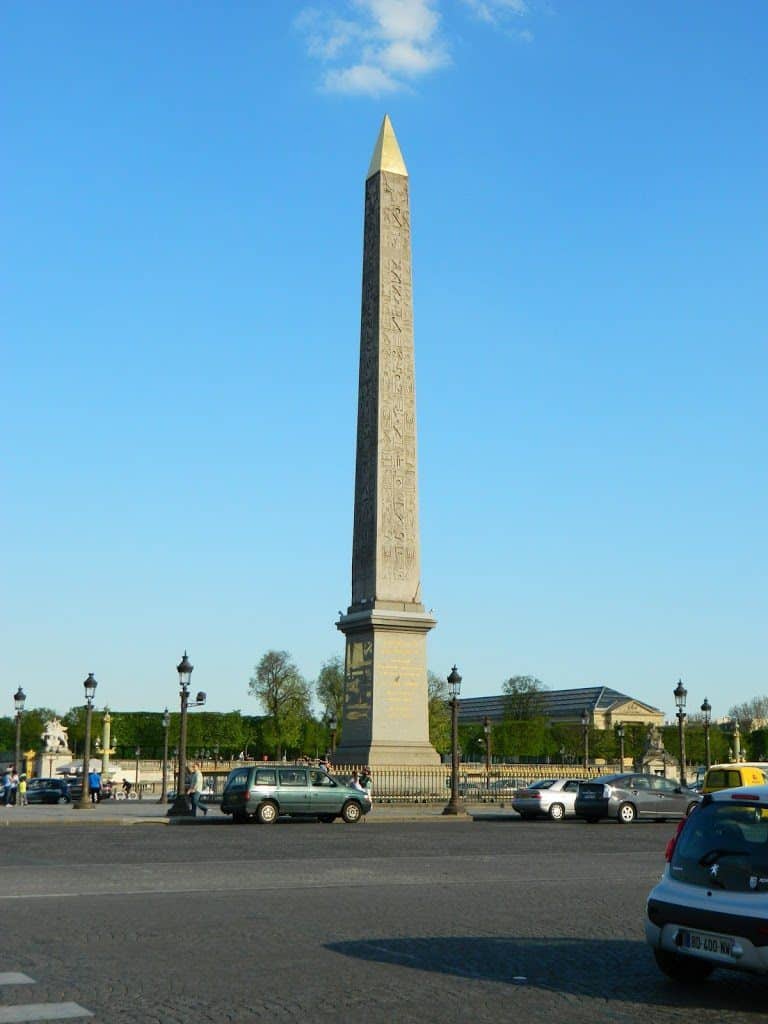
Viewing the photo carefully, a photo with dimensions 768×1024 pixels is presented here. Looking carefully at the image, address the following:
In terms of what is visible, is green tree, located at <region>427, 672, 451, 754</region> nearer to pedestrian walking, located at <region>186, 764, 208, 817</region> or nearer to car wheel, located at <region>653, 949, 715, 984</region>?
pedestrian walking, located at <region>186, 764, 208, 817</region>

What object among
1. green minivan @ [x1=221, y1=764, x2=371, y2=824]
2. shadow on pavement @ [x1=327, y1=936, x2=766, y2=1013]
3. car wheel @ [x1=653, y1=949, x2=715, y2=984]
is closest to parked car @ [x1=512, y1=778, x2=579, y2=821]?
green minivan @ [x1=221, y1=764, x2=371, y2=824]

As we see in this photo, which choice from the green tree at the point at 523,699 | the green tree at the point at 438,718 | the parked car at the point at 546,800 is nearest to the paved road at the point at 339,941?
the parked car at the point at 546,800

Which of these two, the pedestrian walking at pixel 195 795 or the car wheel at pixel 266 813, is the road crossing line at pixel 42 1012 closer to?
the car wheel at pixel 266 813

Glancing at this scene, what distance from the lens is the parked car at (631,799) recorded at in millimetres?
35781

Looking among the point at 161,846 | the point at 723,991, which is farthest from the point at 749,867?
the point at 161,846

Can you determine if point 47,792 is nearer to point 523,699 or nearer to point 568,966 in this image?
point 568,966

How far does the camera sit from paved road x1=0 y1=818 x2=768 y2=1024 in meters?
7.95

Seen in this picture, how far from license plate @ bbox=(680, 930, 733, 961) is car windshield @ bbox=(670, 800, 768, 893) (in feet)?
1.01

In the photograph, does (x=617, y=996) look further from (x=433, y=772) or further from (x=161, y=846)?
(x=433, y=772)

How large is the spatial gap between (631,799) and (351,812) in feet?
27.2

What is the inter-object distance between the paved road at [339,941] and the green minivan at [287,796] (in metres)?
11.5

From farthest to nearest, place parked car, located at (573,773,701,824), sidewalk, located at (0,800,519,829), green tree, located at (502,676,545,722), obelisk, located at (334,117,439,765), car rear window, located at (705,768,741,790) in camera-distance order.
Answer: green tree, located at (502,676,545,722) → obelisk, located at (334,117,439,765) → parked car, located at (573,773,701,824) → sidewalk, located at (0,800,519,829) → car rear window, located at (705,768,741,790)

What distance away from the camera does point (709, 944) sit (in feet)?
26.7

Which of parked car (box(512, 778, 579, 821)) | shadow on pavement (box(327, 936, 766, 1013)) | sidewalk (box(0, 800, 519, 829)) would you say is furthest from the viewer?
parked car (box(512, 778, 579, 821))
